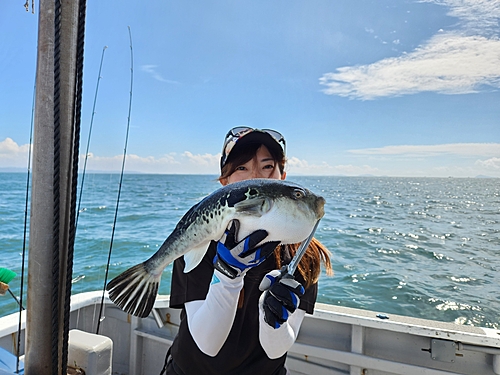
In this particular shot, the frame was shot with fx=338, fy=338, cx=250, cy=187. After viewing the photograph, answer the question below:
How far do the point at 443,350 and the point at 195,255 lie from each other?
2.76m

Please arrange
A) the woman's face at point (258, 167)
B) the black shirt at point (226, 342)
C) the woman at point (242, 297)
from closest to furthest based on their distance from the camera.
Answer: the woman at point (242, 297) → the black shirt at point (226, 342) → the woman's face at point (258, 167)

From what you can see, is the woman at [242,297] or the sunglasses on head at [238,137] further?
the sunglasses on head at [238,137]

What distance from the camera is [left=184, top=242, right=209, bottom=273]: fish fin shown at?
172 cm

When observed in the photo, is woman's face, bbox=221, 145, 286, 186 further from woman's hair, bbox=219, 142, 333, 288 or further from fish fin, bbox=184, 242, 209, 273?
fish fin, bbox=184, 242, 209, 273

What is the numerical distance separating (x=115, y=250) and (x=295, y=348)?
35.5 feet

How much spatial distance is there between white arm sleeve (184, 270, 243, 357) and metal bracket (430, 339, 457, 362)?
234 centimetres

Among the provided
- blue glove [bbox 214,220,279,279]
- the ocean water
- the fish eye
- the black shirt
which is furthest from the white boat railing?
the fish eye

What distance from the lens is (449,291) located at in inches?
357

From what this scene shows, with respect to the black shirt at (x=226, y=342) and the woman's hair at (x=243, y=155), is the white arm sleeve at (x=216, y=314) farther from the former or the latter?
the woman's hair at (x=243, y=155)

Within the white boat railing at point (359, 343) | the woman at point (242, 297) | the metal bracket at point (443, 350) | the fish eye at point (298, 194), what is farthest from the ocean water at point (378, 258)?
the metal bracket at point (443, 350)

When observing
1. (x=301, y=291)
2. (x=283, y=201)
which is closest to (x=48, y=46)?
(x=283, y=201)

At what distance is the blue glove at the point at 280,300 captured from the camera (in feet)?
Result: 5.37

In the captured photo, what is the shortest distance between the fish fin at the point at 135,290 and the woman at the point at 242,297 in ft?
1.08

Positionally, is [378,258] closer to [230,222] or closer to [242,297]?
[242,297]
